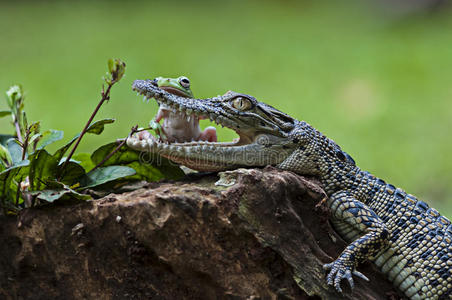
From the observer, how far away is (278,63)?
615cm

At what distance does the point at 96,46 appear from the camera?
21.1 feet

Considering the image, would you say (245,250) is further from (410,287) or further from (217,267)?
(410,287)

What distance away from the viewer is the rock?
5.69 feet

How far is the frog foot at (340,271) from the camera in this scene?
5.82 ft

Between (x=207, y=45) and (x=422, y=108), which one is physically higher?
(x=422, y=108)

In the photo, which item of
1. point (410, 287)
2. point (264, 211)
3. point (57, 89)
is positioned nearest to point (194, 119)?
point (264, 211)

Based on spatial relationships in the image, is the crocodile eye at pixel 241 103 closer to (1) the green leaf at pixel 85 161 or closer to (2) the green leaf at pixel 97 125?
(2) the green leaf at pixel 97 125

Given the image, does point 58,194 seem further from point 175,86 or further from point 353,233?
point 353,233

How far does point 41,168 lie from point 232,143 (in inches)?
32.1

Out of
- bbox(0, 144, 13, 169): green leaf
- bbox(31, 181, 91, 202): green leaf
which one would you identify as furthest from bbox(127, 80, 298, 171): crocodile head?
bbox(0, 144, 13, 169): green leaf

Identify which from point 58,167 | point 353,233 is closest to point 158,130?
point 58,167

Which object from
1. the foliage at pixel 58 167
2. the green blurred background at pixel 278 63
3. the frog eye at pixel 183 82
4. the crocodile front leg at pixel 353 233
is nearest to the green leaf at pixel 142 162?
the foliage at pixel 58 167

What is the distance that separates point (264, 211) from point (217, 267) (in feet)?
0.88

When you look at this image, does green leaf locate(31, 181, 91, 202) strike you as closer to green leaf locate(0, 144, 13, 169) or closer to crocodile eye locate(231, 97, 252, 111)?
green leaf locate(0, 144, 13, 169)
